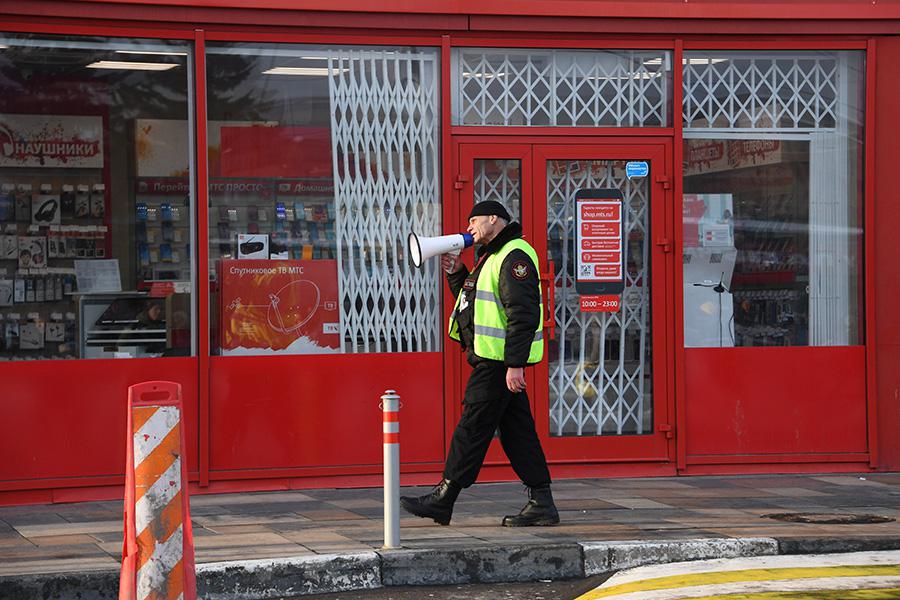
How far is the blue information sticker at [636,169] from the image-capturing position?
10.7 meters

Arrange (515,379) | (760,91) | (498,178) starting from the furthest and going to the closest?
(760,91), (498,178), (515,379)

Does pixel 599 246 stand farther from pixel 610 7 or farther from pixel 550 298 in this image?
pixel 610 7

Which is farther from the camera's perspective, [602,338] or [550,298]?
[602,338]

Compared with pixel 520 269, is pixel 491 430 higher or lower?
lower

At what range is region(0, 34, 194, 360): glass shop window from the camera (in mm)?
9781

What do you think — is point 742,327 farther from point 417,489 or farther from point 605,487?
point 417,489

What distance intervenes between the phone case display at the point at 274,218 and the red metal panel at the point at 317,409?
795 millimetres

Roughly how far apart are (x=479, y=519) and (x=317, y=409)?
1999 mm

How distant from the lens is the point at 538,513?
8359 millimetres

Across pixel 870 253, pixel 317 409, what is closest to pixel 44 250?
pixel 317 409

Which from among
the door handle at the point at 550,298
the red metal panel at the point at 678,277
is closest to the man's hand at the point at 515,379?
the door handle at the point at 550,298

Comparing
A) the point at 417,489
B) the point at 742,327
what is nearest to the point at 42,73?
the point at 417,489

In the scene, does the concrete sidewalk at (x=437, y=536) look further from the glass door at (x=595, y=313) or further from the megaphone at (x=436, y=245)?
the megaphone at (x=436, y=245)

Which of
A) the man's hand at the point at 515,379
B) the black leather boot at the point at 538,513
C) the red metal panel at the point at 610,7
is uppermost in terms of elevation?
the red metal panel at the point at 610,7
